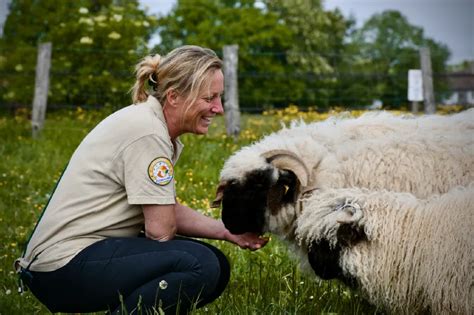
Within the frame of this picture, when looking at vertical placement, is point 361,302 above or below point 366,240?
below

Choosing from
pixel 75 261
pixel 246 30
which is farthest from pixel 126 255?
pixel 246 30

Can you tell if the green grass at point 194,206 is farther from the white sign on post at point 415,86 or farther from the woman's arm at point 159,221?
the white sign on post at point 415,86

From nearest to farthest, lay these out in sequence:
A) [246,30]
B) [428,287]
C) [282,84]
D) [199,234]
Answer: [428,287] → [199,234] → [282,84] → [246,30]

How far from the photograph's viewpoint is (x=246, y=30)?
30.0 m

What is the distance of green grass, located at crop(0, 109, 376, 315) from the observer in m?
4.47

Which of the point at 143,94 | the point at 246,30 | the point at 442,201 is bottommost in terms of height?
the point at 442,201

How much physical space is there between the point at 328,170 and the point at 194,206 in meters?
3.05

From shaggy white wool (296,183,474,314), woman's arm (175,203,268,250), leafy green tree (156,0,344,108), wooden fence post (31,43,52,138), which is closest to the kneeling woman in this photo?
woman's arm (175,203,268,250)

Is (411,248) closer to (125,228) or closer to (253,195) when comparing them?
(253,195)

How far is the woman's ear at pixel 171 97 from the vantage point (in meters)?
3.86

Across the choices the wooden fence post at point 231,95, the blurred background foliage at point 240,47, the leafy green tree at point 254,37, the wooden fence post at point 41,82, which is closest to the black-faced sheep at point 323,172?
the blurred background foliage at point 240,47

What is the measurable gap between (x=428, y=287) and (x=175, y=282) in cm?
129

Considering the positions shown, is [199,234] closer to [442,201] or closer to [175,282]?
[175,282]

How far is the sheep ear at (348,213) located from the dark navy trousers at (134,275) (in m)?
0.70
